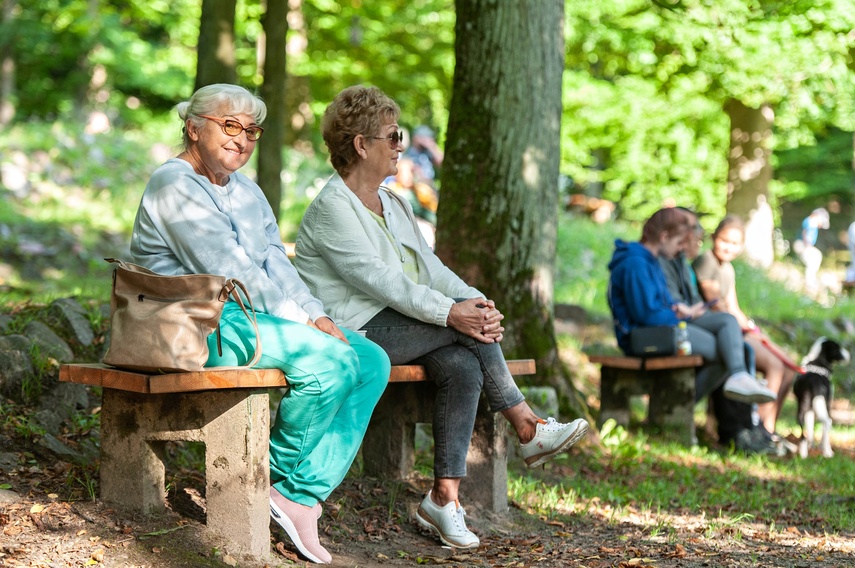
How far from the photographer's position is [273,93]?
939 centimetres

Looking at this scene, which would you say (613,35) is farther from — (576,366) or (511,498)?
(511,498)

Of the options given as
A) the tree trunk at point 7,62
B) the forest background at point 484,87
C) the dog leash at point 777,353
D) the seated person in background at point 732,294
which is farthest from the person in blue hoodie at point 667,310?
the tree trunk at point 7,62

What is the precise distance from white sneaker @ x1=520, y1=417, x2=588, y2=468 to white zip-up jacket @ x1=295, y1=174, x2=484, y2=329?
657mm

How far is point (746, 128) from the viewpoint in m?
19.0

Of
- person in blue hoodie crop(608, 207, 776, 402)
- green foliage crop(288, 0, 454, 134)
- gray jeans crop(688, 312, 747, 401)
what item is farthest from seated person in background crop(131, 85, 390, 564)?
green foliage crop(288, 0, 454, 134)

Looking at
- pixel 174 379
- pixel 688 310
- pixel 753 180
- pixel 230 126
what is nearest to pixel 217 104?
pixel 230 126

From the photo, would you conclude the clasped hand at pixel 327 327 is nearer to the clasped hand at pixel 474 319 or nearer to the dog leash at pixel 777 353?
the clasped hand at pixel 474 319

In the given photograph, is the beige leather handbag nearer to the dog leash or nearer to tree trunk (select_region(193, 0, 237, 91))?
tree trunk (select_region(193, 0, 237, 91))

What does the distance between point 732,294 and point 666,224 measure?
3.98 feet

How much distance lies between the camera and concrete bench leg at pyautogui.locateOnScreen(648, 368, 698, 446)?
7340 millimetres

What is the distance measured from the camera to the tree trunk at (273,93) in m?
9.16

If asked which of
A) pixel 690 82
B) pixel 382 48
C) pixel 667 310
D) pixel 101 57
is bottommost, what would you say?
pixel 667 310

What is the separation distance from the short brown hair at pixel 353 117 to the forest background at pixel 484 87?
0.78 meters

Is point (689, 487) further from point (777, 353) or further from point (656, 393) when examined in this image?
point (777, 353)
